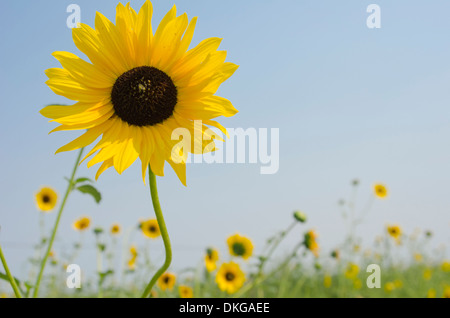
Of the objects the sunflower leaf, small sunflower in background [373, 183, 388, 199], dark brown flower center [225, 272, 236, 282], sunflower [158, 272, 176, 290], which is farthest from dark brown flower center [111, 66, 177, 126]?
small sunflower in background [373, 183, 388, 199]

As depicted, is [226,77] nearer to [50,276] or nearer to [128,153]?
[128,153]

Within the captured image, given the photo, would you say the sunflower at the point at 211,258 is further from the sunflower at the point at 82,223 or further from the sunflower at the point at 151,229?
the sunflower at the point at 82,223

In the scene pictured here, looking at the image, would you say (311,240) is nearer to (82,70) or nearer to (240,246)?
(240,246)

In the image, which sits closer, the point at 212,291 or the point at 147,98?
the point at 147,98

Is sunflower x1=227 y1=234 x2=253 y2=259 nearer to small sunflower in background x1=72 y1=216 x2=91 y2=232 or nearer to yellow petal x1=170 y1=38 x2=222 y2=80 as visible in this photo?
small sunflower in background x1=72 y1=216 x2=91 y2=232
